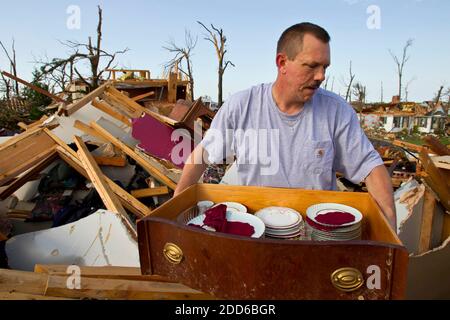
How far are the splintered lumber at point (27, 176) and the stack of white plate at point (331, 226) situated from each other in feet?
15.4

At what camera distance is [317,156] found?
1935mm

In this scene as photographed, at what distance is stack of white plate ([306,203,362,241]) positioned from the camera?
134 centimetres

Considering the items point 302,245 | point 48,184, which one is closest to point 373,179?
point 302,245

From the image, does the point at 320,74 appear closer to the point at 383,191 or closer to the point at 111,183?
the point at 383,191

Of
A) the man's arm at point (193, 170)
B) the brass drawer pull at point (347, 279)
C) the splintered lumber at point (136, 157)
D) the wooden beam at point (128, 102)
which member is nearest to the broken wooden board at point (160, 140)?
the splintered lumber at point (136, 157)

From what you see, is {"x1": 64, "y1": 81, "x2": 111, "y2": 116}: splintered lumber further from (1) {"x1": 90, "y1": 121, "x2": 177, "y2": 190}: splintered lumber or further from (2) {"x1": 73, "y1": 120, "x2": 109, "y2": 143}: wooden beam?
(1) {"x1": 90, "y1": 121, "x2": 177, "y2": 190}: splintered lumber

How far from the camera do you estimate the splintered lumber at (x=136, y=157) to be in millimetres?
5182

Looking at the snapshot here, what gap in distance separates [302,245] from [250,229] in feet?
1.34

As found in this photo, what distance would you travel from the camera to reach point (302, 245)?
0.96 meters

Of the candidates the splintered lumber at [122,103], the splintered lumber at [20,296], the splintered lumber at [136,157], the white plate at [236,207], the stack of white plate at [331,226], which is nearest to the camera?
the stack of white plate at [331,226]

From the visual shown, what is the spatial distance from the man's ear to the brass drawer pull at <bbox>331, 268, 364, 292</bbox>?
50.2 inches

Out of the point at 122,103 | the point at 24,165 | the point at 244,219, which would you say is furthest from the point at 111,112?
the point at 244,219

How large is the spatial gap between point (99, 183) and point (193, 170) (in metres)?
2.87

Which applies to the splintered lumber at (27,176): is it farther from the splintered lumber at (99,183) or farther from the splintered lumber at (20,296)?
the splintered lumber at (20,296)
